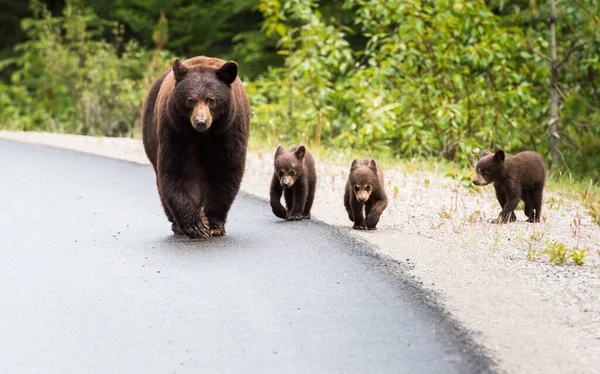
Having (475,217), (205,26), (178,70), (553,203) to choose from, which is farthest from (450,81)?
(205,26)

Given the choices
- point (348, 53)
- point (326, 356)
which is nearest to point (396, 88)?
point (348, 53)

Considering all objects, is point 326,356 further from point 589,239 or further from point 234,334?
point 589,239

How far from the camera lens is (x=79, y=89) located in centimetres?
2223

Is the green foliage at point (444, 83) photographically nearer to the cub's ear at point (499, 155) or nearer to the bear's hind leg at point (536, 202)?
the bear's hind leg at point (536, 202)

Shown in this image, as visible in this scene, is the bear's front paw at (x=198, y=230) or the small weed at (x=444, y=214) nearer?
the bear's front paw at (x=198, y=230)

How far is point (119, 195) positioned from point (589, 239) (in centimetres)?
527

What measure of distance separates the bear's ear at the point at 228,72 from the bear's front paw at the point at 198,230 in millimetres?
1233

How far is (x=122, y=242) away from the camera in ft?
27.7

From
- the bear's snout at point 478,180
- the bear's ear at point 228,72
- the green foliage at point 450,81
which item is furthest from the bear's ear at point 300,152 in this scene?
the green foliage at point 450,81

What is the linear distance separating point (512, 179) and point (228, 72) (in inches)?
127

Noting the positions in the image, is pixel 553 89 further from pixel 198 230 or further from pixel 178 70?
pixel 178 70

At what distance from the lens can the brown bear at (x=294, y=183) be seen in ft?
30.2

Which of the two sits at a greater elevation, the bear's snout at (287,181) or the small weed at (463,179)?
the bear's snout at (287,181)

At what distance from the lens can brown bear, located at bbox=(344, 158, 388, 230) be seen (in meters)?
8.76
